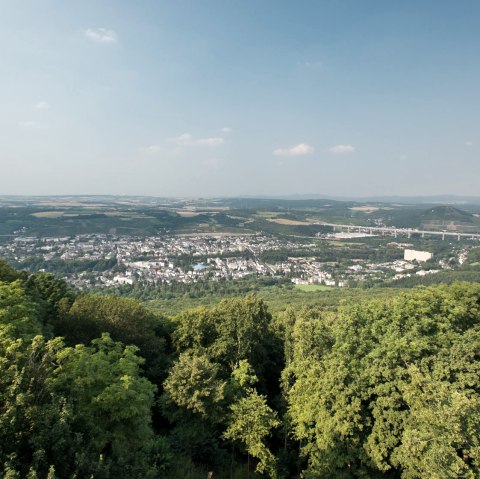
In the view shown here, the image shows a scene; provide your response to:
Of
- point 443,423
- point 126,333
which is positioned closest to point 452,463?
point 443,423

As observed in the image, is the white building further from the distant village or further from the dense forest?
the dense forest

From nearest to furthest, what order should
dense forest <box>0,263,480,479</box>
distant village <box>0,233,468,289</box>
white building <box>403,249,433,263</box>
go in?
dense forest <box>0,263,480,479</box>, distant village <box>0,233,468,289</box>, white building <box>403,249,433,263</box>

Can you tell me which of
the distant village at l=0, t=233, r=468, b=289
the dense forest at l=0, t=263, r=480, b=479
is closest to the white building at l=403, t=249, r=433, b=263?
the distant village at l=0, t=233, r=468, b=289

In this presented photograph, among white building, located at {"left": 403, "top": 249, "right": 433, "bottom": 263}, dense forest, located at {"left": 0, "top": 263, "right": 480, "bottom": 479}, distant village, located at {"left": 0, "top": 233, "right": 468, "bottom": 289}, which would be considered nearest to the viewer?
dense forest, located at {"left": 0, "top": 263, "right": 480, "bottom": 479}

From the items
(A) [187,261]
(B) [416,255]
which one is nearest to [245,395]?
(A) [187,261]

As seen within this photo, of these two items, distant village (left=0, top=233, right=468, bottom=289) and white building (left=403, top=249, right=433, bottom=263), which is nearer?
distant village (left=0, top=233, right=468, bottom=289)

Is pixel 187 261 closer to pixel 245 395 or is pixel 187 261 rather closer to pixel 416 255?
pixel 416 255

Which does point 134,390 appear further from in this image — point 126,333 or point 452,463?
point 452,463
